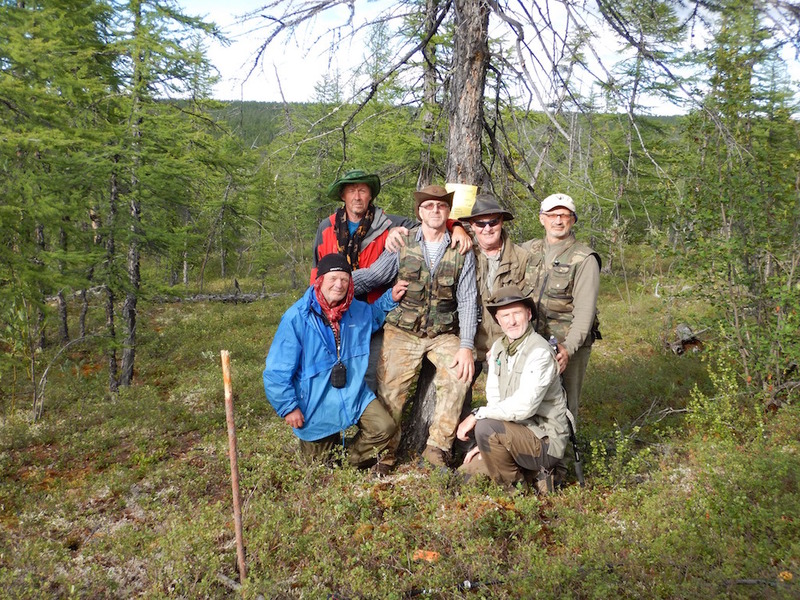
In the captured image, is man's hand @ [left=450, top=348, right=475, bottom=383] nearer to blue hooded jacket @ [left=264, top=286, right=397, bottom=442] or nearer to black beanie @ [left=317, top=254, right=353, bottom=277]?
blue hooded jacket @ [left=264, top=286, right=397, bottom=442]

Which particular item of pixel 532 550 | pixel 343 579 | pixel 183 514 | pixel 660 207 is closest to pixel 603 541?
pixel 532 550

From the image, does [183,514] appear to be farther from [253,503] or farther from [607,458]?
[607,458]

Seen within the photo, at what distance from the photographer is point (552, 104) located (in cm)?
441

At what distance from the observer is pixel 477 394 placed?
342 inches

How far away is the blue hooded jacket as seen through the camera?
4.73 metres

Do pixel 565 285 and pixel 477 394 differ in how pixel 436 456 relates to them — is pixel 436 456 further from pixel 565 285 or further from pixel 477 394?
pixel 477 394

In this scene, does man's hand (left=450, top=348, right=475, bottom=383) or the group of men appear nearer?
the group of men

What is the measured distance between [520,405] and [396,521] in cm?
142

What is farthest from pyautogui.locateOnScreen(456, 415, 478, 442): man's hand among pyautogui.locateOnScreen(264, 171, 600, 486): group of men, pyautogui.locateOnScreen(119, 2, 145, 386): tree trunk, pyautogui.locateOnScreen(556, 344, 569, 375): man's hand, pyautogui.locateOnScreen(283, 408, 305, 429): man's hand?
pyautogui.locateOnScreen(119, 2, 145, 386): tree trunk

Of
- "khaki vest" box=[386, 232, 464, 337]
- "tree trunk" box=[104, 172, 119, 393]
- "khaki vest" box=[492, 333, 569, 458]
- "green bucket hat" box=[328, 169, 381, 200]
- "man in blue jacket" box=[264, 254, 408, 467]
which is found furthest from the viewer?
"tree trunk" box=[104, 172, 119, 393]

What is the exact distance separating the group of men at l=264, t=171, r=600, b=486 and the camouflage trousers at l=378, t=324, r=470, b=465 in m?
0.01

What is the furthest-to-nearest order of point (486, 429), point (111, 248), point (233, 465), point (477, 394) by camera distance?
point (111, 248) → point (477, 394) → point (486, 429) → point (233, 465)

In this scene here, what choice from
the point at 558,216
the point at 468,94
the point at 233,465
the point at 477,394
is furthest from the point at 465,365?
the point at 477,394

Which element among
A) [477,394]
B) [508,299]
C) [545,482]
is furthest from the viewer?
[477,394]
